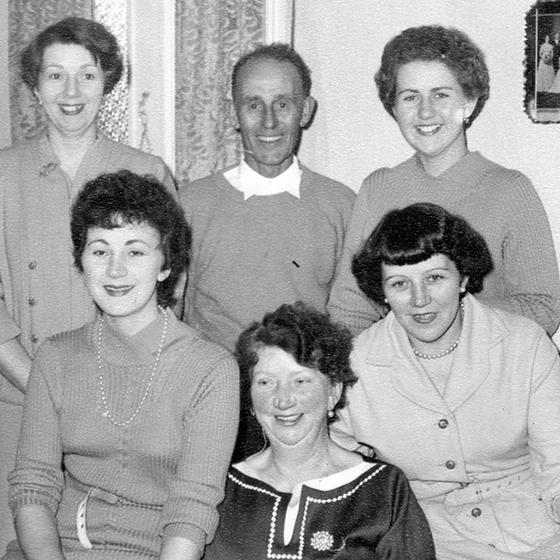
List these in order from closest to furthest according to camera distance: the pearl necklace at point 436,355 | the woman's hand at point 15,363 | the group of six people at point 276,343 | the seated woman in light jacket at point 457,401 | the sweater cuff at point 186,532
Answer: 1. the sweater cuff at point 186,532
2. the group of six people at point 276,343
3. the seated woman in light jacket at point 457,401
4. the pearl necklace at point 436,355
5. the woman's hand at point 15,363

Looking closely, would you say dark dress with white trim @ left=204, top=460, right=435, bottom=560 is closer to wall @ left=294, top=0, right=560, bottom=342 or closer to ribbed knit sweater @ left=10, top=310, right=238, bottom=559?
ribbed knit sweater @ left=10, top=310, right=238, bottom=559

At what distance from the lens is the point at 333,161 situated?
3.50 m

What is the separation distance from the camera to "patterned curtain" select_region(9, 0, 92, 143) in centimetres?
352

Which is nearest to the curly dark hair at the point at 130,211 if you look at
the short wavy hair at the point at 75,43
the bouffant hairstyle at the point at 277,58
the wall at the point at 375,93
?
the short wavy hair at the point at 75,43

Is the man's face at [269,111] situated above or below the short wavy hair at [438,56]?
below

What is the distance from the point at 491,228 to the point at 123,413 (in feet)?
3.71

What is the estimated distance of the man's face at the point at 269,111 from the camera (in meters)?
2.89

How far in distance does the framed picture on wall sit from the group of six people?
0.38 m

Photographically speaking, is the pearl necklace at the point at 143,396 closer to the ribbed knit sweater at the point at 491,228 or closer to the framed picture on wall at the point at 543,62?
the ribbed knit sweater at the point at 491,228

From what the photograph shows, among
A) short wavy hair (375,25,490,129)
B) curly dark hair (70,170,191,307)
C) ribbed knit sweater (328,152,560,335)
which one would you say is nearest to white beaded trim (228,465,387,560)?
curly dark hair (70,170,191,307)

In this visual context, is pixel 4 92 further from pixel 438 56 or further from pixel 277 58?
pixel 438 56

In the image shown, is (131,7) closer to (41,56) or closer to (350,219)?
(41,56)

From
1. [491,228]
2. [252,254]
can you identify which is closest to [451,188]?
[491,228]

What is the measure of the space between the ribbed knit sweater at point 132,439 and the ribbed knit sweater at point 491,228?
0.69m
